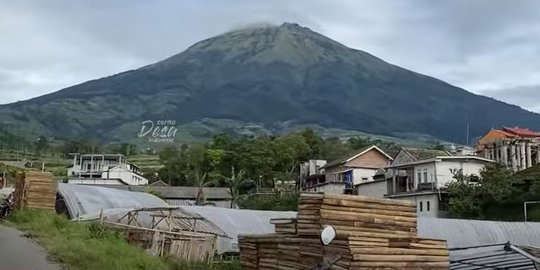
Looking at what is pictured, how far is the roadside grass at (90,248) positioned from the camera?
13336 millimetres

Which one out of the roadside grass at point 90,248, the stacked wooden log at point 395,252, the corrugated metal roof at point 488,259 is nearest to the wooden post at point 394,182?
the roadside grass at point 90,248

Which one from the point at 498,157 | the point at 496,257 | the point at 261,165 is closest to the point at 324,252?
the point at 496,257

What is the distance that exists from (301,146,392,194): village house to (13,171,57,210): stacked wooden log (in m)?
30.5

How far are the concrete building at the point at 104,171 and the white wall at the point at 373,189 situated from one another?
2714 cm

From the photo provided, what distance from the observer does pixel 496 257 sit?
12758 millimetres

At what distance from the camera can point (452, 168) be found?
43.9 metres

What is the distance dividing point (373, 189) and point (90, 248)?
3694 cm

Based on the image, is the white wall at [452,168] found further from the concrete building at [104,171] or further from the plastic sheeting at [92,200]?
the concrete building at [104,171]

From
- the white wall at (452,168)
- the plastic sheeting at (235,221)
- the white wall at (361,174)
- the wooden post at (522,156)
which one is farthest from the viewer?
the white wall at (361,174)

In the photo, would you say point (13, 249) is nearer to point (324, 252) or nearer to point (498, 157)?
point (324, 252)

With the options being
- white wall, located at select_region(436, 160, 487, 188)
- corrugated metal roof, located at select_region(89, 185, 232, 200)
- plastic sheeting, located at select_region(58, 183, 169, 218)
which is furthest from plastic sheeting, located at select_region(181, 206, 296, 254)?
corrugated metal roof, located at select_region(89, 185, 232, 200)

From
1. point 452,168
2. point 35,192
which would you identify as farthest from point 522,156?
point 35,192

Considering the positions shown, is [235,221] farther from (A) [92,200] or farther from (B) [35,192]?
(A) [92,200]

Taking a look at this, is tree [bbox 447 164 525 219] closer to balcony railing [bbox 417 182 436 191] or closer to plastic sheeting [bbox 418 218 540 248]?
balcony railing [bbox 417 182 436 191]
